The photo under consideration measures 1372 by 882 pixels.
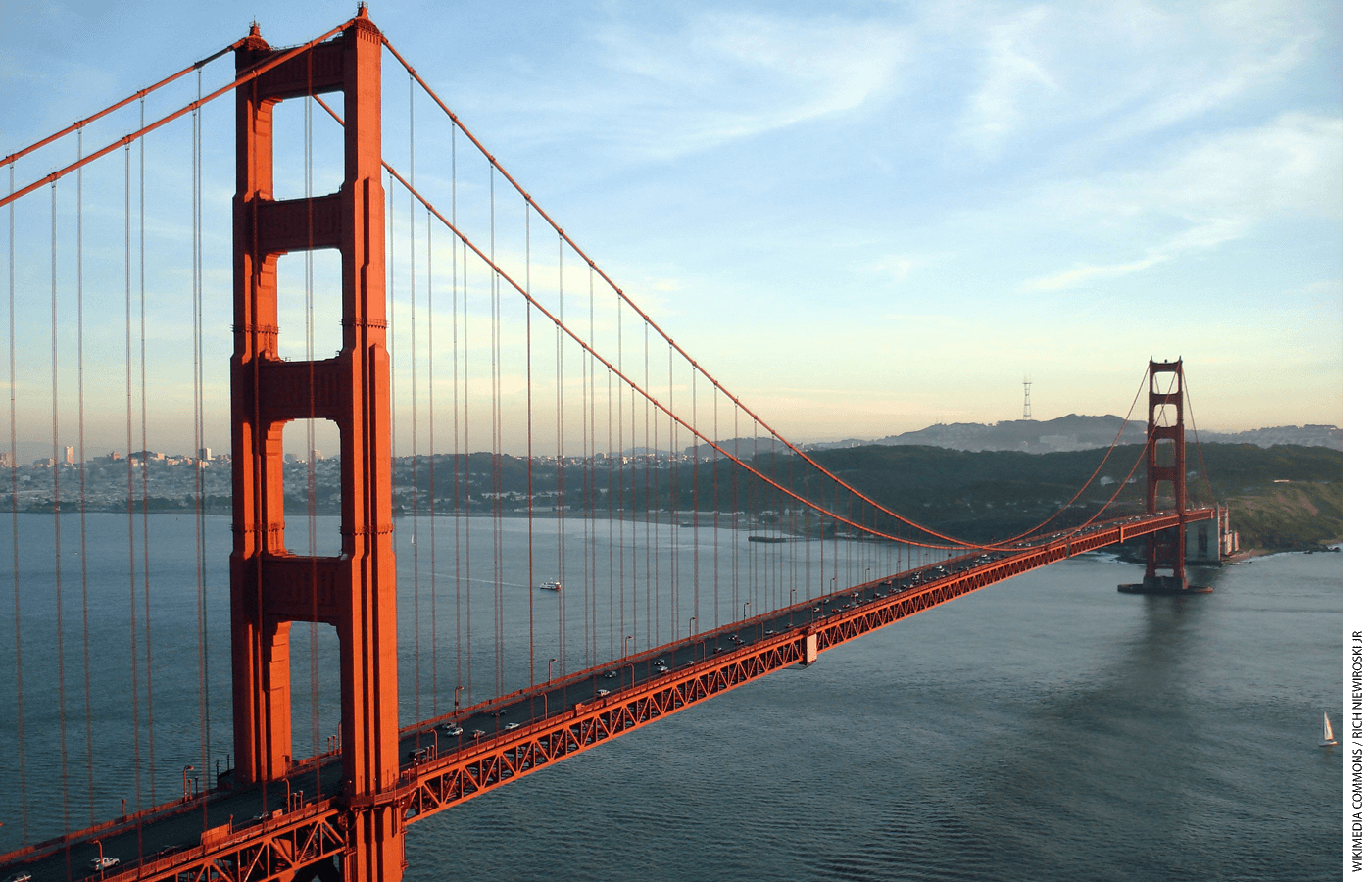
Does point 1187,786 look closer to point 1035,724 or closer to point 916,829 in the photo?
point 1035,724

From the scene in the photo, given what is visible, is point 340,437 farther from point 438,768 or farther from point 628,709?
point 628,709

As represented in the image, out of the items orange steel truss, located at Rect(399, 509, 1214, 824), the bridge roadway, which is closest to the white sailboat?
orange steel truss, located at Rect(399, 509, 1214, 824)

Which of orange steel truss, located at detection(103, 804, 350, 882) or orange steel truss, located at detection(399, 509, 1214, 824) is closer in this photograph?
orange steel truss, located at detection(103, 804, 350, 882)

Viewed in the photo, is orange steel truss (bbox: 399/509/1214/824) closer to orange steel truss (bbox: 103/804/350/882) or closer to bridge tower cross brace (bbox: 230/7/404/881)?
bridge tower cross brace (bbox: 230/7/404/881)

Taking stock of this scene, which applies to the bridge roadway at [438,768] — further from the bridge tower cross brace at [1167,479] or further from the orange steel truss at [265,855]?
the bridge tower cross brace at [1167,479]

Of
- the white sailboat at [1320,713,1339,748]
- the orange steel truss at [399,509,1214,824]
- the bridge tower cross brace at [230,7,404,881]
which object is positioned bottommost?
the white sailboat at [1320,713,1339,748]

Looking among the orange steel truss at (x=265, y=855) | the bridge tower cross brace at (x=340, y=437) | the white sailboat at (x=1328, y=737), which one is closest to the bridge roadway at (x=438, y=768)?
the orange steel truss at (x=265, y=855)
